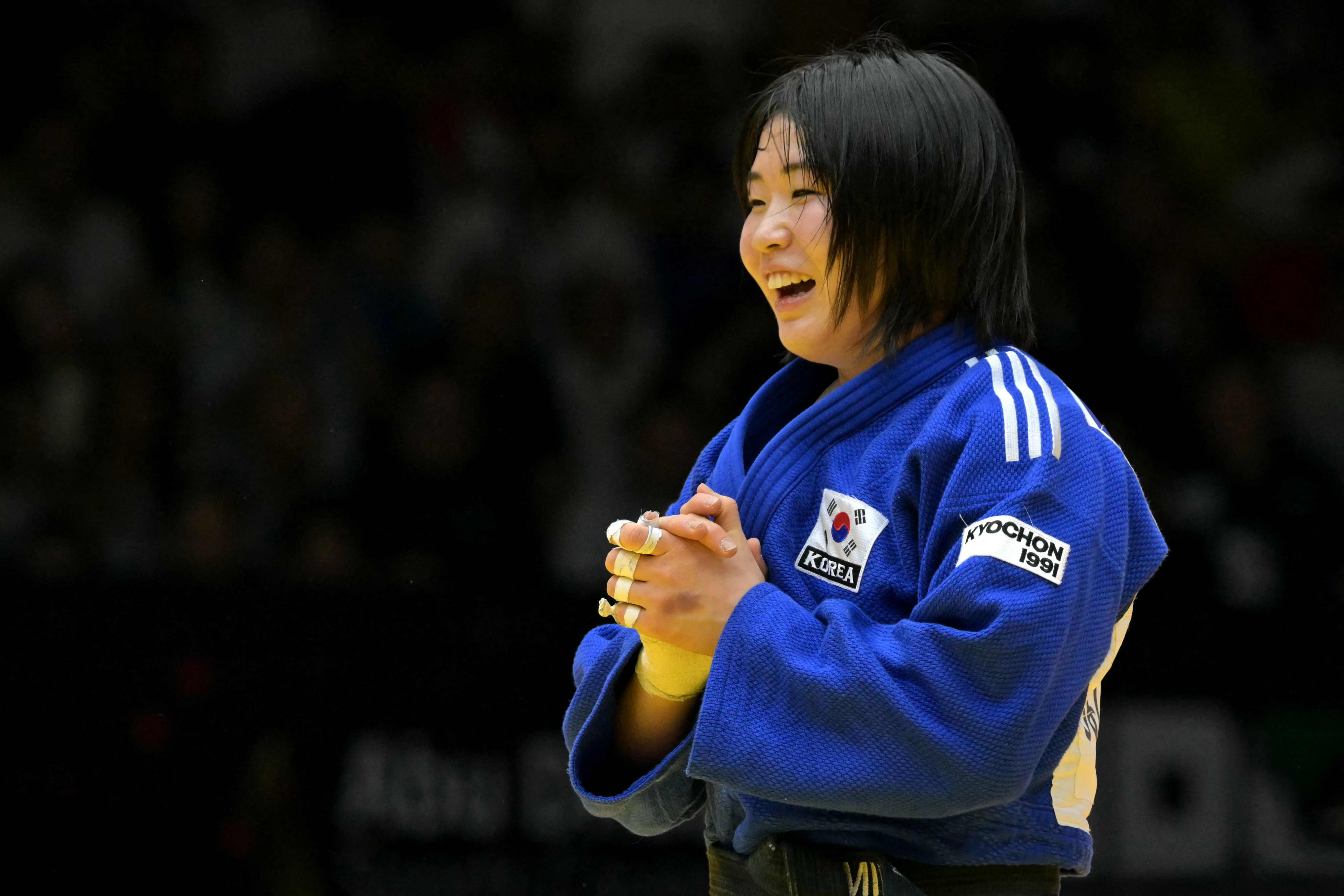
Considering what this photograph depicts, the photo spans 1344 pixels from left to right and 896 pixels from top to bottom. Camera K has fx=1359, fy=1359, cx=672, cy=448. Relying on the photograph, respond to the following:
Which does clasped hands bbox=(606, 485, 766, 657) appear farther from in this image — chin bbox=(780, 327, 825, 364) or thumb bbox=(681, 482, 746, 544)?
chin bbox=(780, 327, 825, 364)

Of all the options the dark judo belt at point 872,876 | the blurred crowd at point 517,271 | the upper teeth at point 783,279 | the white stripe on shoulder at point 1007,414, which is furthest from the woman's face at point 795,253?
the blurred crowd at point 517,271

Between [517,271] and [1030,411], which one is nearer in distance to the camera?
[1030,411]

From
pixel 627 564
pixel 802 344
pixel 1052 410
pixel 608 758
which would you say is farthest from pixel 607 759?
pixel 1052 410

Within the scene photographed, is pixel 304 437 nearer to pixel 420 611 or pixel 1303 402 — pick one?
pixel 420 611

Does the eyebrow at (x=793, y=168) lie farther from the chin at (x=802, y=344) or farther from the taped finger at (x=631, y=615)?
the taped finger at (x=631, y=615)

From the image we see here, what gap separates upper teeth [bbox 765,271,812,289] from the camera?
1.40 metres

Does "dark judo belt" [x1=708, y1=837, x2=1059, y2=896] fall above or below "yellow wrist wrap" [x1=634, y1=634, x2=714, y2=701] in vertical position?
below

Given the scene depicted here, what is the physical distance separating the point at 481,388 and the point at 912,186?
2914 millimetres

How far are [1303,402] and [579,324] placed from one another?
2.32m

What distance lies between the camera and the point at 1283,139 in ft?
14.9

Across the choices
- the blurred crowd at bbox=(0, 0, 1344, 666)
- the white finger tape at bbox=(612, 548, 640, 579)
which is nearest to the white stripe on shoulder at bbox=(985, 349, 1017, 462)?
the white finger tape at bbox=(612, 548, 640, 579)

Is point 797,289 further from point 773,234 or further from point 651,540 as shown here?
point 651,540

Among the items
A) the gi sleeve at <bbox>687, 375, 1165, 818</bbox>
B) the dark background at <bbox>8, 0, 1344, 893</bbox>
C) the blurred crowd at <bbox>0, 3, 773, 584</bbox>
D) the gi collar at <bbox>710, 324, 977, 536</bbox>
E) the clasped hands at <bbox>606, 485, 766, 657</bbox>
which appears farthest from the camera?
the blurred crowd at <bbox>0, 3, 773, 584</bbox>

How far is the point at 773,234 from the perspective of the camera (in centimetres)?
139
